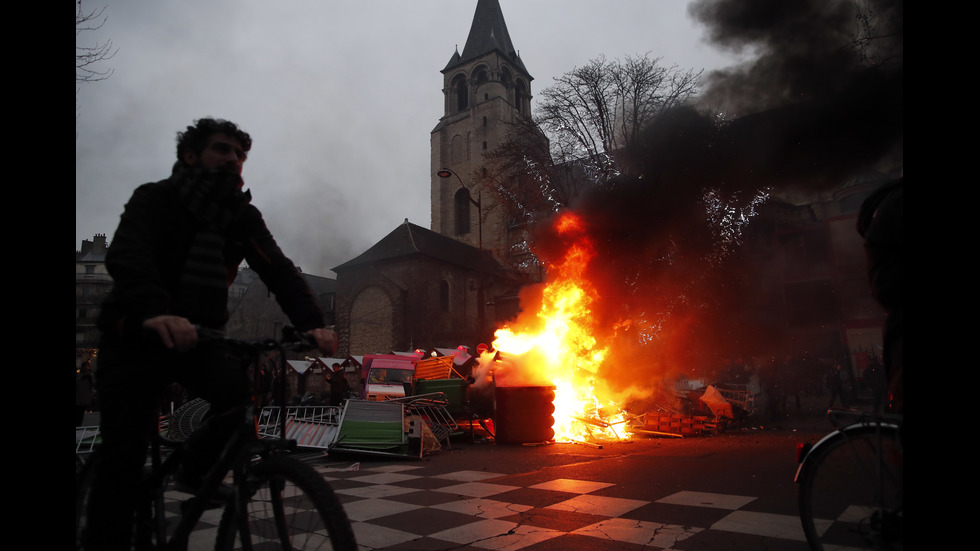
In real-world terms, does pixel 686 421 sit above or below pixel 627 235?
below

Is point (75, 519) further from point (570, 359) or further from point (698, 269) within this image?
point (698, 269)

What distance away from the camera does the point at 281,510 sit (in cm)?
196

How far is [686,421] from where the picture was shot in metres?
10.9

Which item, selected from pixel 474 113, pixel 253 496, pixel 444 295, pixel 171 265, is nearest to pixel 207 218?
pixel 171 265

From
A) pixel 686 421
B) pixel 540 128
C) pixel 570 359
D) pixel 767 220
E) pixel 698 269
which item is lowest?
pixel 686 421

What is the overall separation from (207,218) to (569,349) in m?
12.1

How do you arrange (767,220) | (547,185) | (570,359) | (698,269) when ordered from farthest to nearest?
1. (547,185)
2. (698,269)
3. (767,220)
4. (570,359)

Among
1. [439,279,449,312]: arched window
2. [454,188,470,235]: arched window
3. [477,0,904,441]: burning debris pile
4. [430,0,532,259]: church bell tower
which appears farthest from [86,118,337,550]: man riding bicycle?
[454,188,470,235]: arched window

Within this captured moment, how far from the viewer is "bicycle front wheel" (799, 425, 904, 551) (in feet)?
7.26

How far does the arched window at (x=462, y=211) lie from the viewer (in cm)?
4544

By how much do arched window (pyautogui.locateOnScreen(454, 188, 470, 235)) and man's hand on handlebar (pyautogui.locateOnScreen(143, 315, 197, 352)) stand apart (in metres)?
43.5

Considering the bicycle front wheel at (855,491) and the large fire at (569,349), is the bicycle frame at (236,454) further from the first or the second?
the large fire at (569,349)

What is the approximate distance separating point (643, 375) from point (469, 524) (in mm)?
13107

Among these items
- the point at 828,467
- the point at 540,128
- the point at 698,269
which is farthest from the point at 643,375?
the point at 828,467
